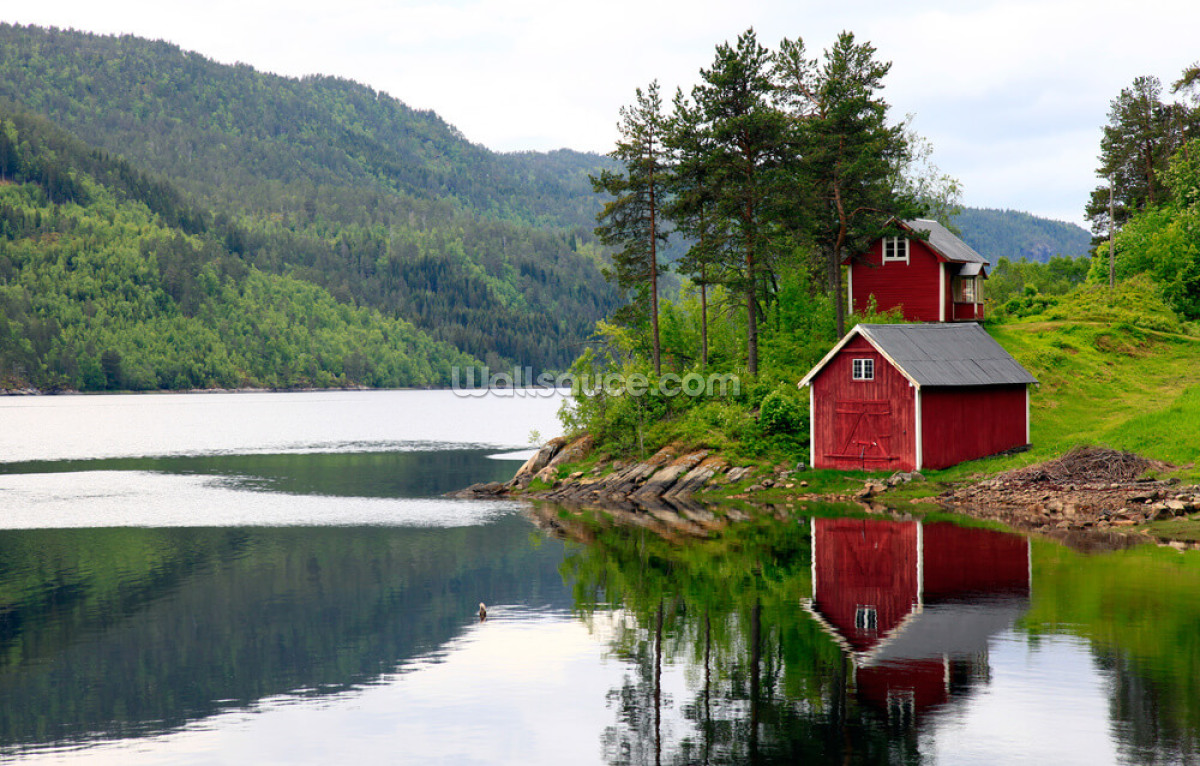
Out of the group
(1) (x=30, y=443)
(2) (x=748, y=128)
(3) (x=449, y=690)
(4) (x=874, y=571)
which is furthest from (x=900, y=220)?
(1) (x=30, y=443)

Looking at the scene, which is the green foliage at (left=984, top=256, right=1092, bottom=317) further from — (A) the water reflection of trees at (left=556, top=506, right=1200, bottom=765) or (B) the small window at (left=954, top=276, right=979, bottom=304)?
(A) the water reflection of trees at (left=556, top=506, right=1200, bottom=765)

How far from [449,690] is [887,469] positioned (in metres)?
31.3

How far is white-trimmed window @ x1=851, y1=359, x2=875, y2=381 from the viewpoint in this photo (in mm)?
48781

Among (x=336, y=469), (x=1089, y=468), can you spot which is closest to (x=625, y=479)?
(x=1089, y=468)

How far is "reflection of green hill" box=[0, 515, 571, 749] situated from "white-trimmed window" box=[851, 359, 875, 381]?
17196 mm

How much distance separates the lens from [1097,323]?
64.8 meters

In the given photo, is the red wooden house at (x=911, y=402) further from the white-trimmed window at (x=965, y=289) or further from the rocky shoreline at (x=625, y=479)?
the white-trimmed window at (x=965, y=289)

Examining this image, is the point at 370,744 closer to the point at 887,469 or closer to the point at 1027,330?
the point at 887,469

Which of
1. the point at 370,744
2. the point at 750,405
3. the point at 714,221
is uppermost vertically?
the point at 714,221

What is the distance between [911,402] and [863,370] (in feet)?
9.38

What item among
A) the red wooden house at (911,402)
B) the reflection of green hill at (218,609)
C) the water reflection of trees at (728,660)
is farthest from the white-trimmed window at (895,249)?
the water reflection of trees at (728,660)

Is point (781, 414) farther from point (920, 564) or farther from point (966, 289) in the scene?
point (920, 564)

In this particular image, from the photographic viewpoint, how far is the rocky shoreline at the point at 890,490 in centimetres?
3775

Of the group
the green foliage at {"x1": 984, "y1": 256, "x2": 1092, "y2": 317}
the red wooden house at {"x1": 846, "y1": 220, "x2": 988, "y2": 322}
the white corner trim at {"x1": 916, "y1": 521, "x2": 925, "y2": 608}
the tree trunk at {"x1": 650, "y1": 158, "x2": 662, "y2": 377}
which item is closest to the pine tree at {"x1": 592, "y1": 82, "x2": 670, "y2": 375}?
the tree trunk at {"x1": 650, "y1": 158, "x2": 662, "y2": 377}
